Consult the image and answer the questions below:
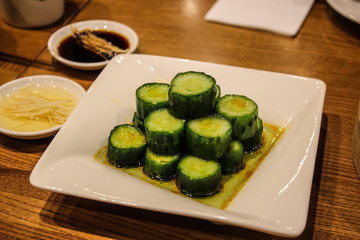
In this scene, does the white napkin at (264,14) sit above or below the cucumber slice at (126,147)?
below

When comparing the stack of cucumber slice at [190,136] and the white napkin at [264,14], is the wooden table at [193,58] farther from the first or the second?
the stack of cucumber slice at [190,136]

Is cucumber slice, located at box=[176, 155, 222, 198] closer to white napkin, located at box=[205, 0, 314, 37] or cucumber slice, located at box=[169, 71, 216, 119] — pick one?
cucumber slice, located at box=[169, 71, 216, 119]


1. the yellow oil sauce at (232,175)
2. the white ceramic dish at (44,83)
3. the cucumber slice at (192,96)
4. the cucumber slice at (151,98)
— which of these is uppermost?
the cucumber slice at (192,96)

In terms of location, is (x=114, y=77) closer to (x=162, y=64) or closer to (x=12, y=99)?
(x=162, y=64)

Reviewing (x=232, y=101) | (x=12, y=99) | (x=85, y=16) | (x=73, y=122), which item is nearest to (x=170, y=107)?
(x=232, y=101)

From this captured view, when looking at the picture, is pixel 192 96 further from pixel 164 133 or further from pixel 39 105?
pixel 39 105

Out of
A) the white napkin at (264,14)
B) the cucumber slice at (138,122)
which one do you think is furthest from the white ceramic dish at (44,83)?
the white napkin at (264,14)
